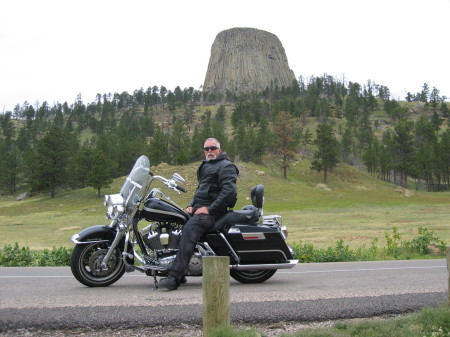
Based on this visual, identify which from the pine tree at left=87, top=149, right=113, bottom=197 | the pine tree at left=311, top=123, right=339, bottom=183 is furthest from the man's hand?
the pine tree at left=311, top=123, right=339, bottom=183

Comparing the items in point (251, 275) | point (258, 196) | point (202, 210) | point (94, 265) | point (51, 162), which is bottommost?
point (251, 275)

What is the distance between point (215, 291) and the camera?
3773 mm

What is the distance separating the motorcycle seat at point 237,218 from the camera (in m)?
6.65

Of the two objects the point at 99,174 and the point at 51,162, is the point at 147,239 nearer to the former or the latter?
the point at 99,174

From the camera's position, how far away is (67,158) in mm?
69750

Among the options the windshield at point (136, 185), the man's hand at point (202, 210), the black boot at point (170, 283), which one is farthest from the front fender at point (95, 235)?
the man's hand at point (202, 210)

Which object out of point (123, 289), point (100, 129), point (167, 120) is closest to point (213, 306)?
point (123, 289)

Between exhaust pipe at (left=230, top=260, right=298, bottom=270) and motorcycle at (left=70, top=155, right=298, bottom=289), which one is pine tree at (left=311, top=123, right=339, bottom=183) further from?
motorcycle at (left=70, top=155, right=298, bottom=289)

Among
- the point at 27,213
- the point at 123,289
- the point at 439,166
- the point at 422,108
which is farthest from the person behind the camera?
the point at 422,108

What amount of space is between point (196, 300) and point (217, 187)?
5.44ft

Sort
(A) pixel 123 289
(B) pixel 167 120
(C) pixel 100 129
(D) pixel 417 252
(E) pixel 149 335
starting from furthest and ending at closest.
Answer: (B) pixel 167 120 < (C) pixel 100 129 < (D) pixel 417 252 < (A) pixel 123 289 < (E) pixel 149 335

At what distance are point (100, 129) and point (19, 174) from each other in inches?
1608

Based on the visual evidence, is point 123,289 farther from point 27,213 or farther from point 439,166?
point 439,166

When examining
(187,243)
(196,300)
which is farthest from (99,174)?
(196,300)
